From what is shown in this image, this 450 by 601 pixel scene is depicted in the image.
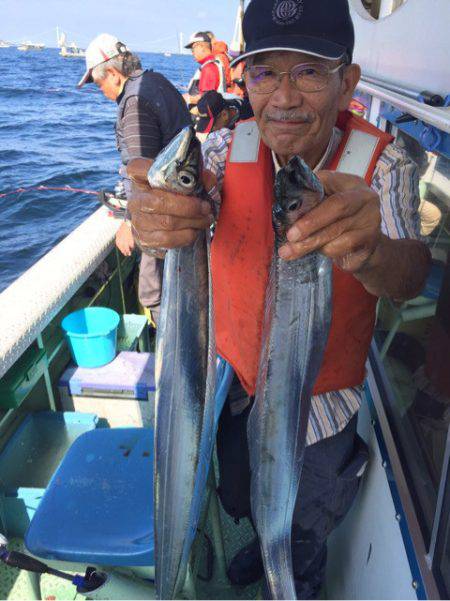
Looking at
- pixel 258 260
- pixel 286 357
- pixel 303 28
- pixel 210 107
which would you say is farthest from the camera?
pixel 210 107

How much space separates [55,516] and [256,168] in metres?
1.81

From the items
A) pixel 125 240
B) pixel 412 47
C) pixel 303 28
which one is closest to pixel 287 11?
pixel 303 28

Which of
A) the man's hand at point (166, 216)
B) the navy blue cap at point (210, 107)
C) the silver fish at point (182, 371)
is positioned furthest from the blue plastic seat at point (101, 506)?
the navy blue cap at point (210, 107)

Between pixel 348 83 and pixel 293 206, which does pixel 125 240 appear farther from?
pixel 293 206

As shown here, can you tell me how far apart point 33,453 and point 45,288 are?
1182 millimetres

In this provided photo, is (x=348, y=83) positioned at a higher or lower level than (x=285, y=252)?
higher

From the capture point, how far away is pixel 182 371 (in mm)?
1399

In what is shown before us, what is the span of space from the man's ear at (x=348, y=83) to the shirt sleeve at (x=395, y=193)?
28 centimetres

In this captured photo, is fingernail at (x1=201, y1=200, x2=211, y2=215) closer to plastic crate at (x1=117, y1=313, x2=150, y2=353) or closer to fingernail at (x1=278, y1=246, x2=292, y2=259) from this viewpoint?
fingernail at (x1=278, y1=246, x2=292, y2=259)

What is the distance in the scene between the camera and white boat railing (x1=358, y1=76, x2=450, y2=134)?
1.68m

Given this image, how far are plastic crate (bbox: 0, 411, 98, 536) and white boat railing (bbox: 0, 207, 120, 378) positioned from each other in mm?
765

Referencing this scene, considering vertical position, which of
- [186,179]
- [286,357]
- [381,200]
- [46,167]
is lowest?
[46,167]

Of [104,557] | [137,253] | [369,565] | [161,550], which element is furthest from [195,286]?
[137,253]

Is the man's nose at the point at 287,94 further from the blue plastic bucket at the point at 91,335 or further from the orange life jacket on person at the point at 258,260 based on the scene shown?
the blue plastic bucket at the point at 91,335
